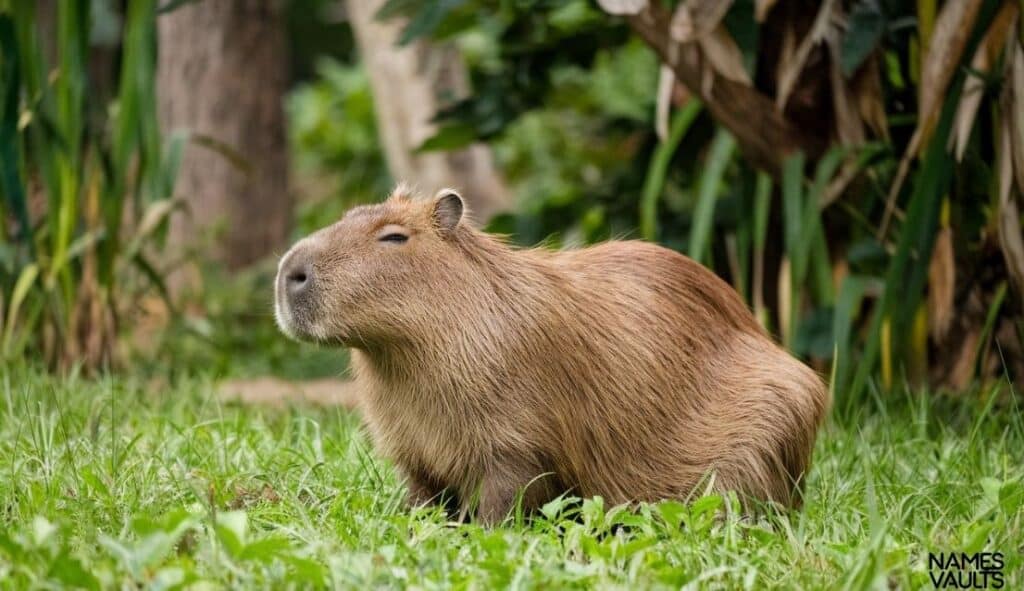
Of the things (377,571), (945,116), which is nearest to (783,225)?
(945,116)

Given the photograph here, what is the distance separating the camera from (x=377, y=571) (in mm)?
2354

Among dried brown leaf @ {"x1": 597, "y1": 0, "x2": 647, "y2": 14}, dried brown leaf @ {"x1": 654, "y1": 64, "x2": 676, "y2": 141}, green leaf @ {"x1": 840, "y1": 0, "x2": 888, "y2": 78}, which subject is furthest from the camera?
dried brown leaf @ {"x1": 654, "y1": 64, "x2": 676, "y2": 141}

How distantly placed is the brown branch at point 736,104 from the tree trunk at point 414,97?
2.95 meters

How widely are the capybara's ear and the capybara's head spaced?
14mm

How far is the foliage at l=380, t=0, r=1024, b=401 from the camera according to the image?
163 inches

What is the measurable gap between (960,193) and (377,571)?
8.94 ft

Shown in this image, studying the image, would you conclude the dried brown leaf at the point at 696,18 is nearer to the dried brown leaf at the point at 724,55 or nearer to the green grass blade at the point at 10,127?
the dried brown leaf at the point at 724,55

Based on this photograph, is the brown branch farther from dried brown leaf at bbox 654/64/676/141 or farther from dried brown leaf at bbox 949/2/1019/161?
dried brown leaf at bbox 949/2/1019/161

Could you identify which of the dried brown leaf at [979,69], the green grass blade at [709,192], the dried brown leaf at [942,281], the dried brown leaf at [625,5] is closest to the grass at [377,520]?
the dried brown leaf at [942,281]

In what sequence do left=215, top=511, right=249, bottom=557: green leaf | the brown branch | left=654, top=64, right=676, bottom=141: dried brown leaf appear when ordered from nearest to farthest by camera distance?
left=215, top=511, right=249, bottom=557: green leaf, the brown branch, left=654, top=64, right=676, bottom=141: dried brown leaf

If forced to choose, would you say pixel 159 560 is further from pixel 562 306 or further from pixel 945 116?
pixel 945 116

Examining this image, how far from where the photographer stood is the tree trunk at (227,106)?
8086 mm

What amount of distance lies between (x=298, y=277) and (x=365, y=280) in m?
0.15

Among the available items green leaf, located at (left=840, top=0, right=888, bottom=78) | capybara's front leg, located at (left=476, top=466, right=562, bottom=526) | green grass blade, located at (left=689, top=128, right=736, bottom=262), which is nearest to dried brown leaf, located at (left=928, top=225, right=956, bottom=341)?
green leaf, located at (left=840, top=0, right=888, bottom=78)
